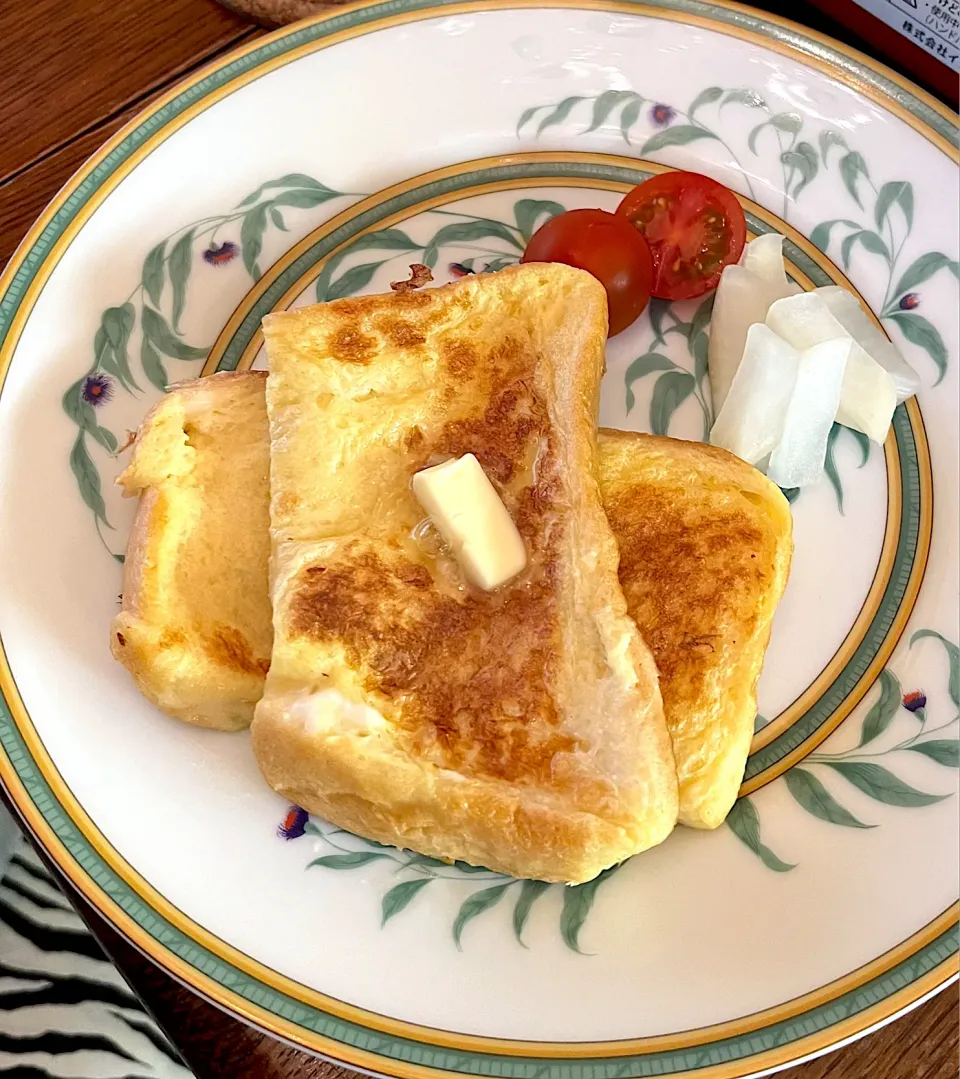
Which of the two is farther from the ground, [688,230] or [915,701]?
[688,230]

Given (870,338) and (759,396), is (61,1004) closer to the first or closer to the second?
(759,396)

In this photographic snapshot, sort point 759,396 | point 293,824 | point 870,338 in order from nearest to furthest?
point 293,824 < point 759,396 < point 870,338

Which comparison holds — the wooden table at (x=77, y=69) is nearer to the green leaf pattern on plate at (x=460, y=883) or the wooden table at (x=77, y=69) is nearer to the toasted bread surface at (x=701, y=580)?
the toasted bread surface at (x=701, y=580)

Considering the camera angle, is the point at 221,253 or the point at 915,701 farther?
the point at 221,253

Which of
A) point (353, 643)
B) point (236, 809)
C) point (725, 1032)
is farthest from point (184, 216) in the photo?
point (725, 1032)

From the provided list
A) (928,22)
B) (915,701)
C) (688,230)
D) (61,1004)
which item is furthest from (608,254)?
(61,1004)

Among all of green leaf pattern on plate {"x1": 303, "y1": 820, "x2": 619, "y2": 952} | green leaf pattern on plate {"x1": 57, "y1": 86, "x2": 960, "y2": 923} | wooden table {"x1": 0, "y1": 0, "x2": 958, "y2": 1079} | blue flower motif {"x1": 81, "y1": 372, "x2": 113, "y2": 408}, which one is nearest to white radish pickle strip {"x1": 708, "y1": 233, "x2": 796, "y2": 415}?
green leaf pattern on plate {"x1": 57, "y1": 86, "x2": 960, "y2": 923}

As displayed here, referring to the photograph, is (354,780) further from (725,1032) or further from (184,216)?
(184,216)
